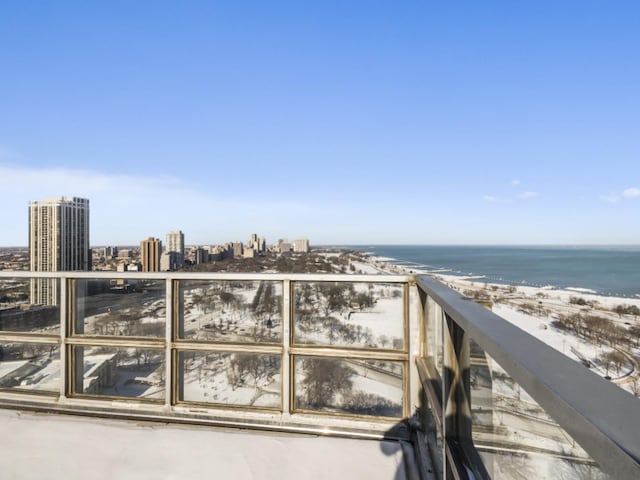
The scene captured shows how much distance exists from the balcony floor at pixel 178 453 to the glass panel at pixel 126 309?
58 cm

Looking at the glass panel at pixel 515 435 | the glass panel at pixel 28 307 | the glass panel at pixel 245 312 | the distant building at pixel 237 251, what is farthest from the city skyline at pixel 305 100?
the glass panel at pixel 515 435

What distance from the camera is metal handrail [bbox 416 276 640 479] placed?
0.29m

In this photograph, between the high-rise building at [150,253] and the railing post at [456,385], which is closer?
the railing post at [456,385]

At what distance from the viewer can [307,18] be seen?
5.88 meters

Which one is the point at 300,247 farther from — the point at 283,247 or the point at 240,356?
the point at 240,356

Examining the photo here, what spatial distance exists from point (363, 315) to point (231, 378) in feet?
3.09

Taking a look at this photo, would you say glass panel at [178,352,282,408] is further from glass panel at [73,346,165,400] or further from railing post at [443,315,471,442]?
railing post at [443,315,471,442]

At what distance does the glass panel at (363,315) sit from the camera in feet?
6.88

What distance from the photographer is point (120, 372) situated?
2311 mm

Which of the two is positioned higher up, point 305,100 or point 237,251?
point 305,100

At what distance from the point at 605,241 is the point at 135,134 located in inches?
451

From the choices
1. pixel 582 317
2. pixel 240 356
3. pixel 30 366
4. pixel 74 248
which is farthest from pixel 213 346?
pixel 74 248

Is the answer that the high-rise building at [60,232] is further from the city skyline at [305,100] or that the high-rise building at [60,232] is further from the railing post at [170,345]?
the railing post at [170,345]

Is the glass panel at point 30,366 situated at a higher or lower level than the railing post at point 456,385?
lower
